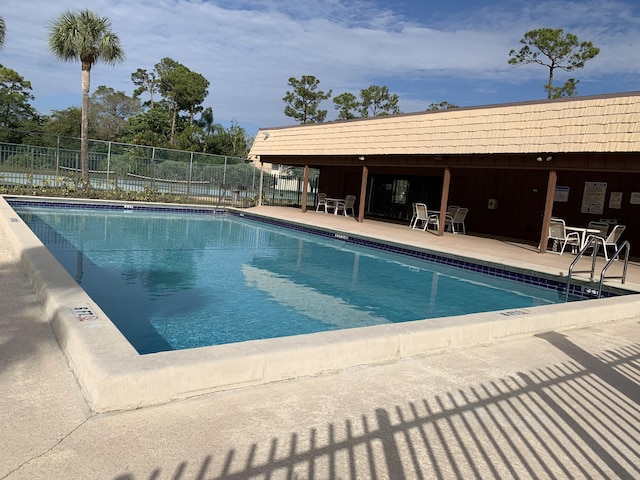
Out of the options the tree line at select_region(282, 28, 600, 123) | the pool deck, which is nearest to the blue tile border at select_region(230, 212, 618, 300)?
the pool deck

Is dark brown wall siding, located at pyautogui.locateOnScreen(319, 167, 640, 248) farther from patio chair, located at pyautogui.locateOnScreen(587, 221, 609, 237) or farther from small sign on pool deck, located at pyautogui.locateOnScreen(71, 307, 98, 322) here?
small sign on pool deck, located at pyautogui.locateOnScreen(71, 307, 98, 322)

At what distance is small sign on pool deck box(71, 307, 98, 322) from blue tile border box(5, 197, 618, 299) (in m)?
7.33

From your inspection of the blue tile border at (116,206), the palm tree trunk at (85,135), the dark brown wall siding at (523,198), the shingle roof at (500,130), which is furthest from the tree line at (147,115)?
the dark brown wall siding at (523,198)

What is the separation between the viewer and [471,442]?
264cm

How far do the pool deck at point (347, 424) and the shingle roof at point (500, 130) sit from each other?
6.97m

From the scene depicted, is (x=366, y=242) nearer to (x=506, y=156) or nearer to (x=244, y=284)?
(x=506, y=156)

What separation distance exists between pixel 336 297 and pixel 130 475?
5493mm

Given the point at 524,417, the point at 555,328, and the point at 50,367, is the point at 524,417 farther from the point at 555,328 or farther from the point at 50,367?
the point at 50,367

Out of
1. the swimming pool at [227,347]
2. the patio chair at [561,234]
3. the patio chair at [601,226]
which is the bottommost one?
the swimming pool at [227,347]

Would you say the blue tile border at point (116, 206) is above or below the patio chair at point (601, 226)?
below

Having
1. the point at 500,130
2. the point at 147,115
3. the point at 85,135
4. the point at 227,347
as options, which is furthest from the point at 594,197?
the point at 147,115

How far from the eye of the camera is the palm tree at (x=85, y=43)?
17734mm

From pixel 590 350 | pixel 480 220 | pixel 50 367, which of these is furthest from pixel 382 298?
pixel 480 220

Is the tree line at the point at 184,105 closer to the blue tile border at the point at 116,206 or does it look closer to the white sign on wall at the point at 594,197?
the blue tile border at the point at 116,206
